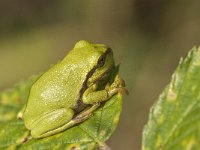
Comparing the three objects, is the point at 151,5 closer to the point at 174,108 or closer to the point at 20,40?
the point at 20,40

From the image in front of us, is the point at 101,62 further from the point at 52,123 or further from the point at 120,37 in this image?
the point at 120,37

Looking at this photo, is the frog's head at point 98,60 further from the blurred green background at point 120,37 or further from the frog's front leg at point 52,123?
the blurred green background at point 120,37

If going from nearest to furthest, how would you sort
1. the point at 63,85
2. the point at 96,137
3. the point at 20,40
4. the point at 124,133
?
the point at 96,137 < the point at 63,85 < the point at 124,133 < the point at 20,40

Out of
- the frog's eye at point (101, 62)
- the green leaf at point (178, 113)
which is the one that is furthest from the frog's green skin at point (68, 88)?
the green leaf at point (178, 113)

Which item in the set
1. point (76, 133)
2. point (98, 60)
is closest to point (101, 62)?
point (98, 60)

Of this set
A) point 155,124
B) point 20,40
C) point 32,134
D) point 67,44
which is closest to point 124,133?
point 67,44

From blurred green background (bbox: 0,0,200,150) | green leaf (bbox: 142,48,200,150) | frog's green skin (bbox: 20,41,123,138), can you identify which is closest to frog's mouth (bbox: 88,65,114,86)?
frog's green skin (bbox: 20,41,123,138)
